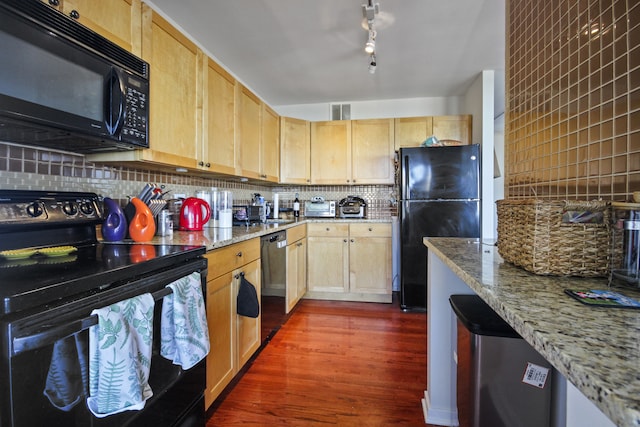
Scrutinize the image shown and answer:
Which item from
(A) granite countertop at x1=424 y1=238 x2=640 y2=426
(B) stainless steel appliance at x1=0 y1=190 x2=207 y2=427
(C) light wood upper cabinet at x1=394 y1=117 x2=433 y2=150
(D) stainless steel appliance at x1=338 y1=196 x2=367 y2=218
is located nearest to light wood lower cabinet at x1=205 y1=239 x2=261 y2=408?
(B) stainless steel appliance at x1=0 y1=190 x2=207 y2=427

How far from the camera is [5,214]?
3.48 ft

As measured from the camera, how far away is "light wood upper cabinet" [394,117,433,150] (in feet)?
11.4

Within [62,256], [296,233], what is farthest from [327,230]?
[62,256]

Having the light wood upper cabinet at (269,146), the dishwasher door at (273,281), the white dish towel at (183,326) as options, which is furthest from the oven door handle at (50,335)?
the light wood upper cabinet at (269,146)

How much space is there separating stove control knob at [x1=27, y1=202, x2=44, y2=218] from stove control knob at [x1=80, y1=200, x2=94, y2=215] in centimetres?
17

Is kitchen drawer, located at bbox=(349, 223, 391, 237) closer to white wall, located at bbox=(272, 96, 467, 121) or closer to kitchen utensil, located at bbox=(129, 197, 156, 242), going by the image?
white wall, located at bbox=(272, 96, 467, 121)

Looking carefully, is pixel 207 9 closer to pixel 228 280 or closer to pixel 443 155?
pixel 228 280

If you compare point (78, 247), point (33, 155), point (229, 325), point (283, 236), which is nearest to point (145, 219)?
point (78, 247)

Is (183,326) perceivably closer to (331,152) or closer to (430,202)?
(430,202)

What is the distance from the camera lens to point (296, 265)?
293cm

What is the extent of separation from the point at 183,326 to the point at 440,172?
2.64 metres

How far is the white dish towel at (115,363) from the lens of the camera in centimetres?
81

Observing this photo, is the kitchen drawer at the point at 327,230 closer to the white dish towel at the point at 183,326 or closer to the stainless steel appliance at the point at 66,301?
the stainless steel appliance at the point at 66,301

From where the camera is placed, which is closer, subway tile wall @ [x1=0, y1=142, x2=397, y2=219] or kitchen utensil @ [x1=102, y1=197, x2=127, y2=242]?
subway tile wall @ [x1=0, y1=142, x2=397, y2=219]
